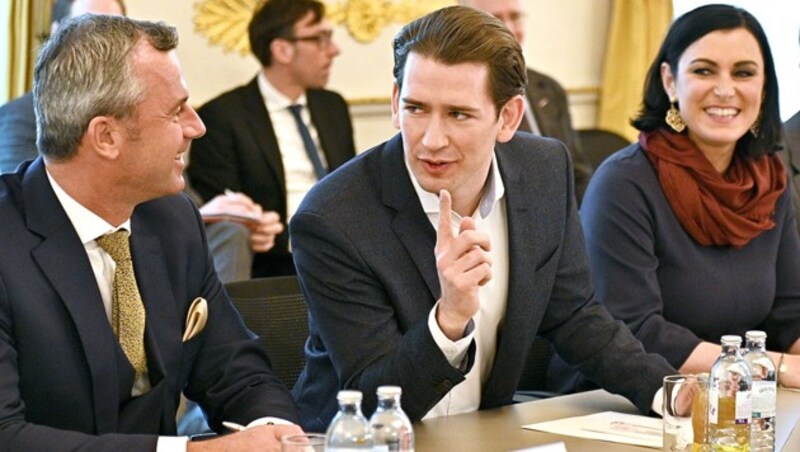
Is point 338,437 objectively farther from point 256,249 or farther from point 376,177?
point 256,249

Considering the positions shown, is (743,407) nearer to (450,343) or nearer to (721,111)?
(450,343)

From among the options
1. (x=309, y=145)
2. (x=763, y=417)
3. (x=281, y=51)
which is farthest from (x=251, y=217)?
(x=763, y=417)

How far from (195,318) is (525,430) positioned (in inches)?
25.8

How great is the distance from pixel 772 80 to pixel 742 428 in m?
1.58

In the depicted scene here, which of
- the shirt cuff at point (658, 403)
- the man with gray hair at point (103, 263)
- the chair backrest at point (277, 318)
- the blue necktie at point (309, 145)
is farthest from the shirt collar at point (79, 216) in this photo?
the blue necktie at point (309, 145)

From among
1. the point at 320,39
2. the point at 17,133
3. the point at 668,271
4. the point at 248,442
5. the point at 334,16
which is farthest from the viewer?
the point at 334,16

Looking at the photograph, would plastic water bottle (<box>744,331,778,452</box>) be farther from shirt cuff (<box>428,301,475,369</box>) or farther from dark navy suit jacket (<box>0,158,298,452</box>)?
dark navy suit jacket (<box>0,158,298,452</box>)

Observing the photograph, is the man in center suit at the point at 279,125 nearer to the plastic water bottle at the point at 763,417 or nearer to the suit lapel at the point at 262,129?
the suit lapel at the point at 262,129

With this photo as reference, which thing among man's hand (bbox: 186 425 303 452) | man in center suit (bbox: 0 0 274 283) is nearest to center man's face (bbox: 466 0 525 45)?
man in center suit (bbox: 0 0 274 283)

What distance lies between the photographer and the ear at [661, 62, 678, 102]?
362 centimetres

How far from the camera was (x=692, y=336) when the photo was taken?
10.6 feet

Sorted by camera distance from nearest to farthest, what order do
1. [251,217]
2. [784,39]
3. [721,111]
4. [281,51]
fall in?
[721,111] < [251,217] < [281,51] < [784,39]

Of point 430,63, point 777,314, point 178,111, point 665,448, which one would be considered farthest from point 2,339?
point 777,314

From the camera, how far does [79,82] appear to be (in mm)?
2441
